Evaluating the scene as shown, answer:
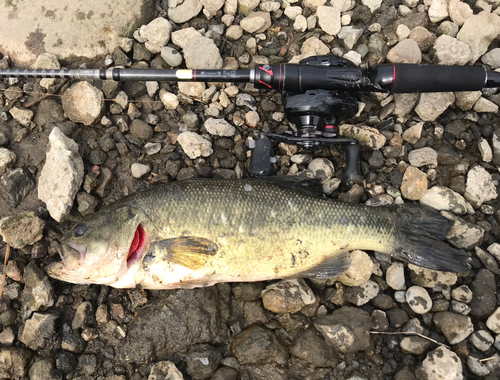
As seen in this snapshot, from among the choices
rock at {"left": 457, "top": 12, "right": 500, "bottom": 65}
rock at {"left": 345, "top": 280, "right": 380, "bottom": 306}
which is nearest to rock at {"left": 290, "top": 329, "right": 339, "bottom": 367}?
rock at {"left": 345, "top": 280, "right": 380, "bottom": 306}

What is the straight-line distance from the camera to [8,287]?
3639 millimetres

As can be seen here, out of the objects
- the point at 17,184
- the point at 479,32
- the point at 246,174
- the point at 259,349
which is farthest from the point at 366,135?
the point at 17,184

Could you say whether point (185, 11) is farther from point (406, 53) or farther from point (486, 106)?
point (486, 106)

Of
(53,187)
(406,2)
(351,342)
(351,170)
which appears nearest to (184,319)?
(351,342)

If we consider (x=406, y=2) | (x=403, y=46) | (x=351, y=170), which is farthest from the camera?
(x=406, y=2)

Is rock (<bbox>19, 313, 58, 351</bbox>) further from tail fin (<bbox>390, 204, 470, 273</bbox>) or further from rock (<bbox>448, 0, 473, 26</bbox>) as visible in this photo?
rock (<bbox>448, 0, 473, 26</bbox>)

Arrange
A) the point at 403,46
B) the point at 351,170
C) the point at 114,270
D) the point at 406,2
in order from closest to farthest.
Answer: the point at 114,270, the point at 351,170, the point at 403,46, the point at 406,2

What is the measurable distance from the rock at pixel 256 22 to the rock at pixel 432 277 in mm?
3477

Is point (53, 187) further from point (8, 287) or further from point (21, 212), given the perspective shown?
point (8, 287)

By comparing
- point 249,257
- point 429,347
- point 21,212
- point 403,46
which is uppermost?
point 403,46

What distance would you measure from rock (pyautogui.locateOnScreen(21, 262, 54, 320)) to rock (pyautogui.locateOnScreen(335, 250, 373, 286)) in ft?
10.3

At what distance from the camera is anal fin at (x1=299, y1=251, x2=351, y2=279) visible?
Answer: 139 inches

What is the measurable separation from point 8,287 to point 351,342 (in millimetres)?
3681

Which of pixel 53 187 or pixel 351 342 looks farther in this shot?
pixel 53 187
